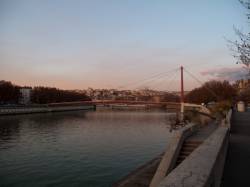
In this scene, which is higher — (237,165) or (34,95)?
(34,95)

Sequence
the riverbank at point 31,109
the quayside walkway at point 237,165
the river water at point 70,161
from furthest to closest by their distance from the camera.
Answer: the riverbank at point 31,109, the river water at point 70,161, the quayside walkway at point 237,165

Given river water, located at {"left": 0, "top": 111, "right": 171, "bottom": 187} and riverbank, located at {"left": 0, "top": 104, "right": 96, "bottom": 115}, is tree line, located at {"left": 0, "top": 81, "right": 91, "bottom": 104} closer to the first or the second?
riverbank, located at {"left": 0, "top": 104, "right": 96, "bottom": 115}

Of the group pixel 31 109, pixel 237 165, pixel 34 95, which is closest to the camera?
pixel 237 165

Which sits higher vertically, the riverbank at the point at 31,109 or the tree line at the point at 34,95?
the tree line at the point at 34,95

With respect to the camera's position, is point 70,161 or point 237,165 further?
point 70,161

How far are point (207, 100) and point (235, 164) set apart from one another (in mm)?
54139

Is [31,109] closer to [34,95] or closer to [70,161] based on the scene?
[34,95]

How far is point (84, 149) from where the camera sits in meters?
17.2

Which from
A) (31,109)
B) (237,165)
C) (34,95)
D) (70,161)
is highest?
(34,95)

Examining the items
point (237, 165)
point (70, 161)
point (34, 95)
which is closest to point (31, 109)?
point (34, 95)

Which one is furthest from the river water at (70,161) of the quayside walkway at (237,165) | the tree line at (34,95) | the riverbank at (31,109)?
the tree line at (34,95)

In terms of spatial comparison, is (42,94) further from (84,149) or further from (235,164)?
(235,164)

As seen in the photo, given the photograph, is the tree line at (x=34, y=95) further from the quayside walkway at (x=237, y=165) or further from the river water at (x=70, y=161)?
the quayside walkway at (x=237, y=165)

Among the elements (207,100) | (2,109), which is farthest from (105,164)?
(207,100)
